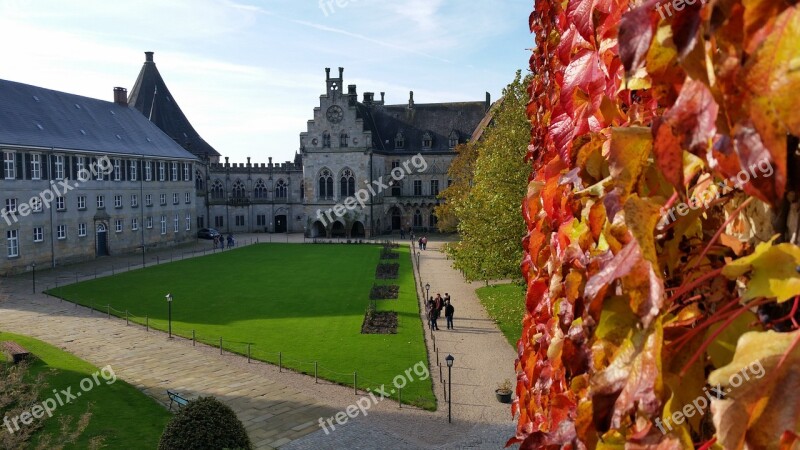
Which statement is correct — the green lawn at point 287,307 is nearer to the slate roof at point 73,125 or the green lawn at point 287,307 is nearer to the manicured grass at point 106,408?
the manicured grass at point 106,408

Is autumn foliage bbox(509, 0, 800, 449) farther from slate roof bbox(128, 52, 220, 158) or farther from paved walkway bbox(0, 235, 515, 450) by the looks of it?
slate roof bbox(128, 52, 220, 158)

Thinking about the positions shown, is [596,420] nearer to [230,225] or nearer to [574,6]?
[574,6]

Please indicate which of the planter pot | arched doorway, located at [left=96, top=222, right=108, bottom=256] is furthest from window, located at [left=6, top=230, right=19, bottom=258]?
the planter pot

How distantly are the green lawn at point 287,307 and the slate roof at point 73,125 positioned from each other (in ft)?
37.1

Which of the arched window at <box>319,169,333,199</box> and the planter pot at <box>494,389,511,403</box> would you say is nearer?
the planter pot at <box>494,389,511,403</box>

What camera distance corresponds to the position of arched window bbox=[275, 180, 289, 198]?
66.6m

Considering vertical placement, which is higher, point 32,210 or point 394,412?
point 32,210

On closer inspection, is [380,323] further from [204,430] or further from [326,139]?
[326,139]

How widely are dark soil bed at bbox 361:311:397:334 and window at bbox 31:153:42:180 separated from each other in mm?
26312

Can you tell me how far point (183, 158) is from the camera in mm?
55375

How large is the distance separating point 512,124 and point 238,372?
13.3m

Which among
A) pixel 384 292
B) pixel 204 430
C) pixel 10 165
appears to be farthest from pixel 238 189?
pixel 204 430

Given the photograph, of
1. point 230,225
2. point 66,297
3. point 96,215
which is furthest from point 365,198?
point 66,297

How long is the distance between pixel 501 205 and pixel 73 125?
1447 inches
